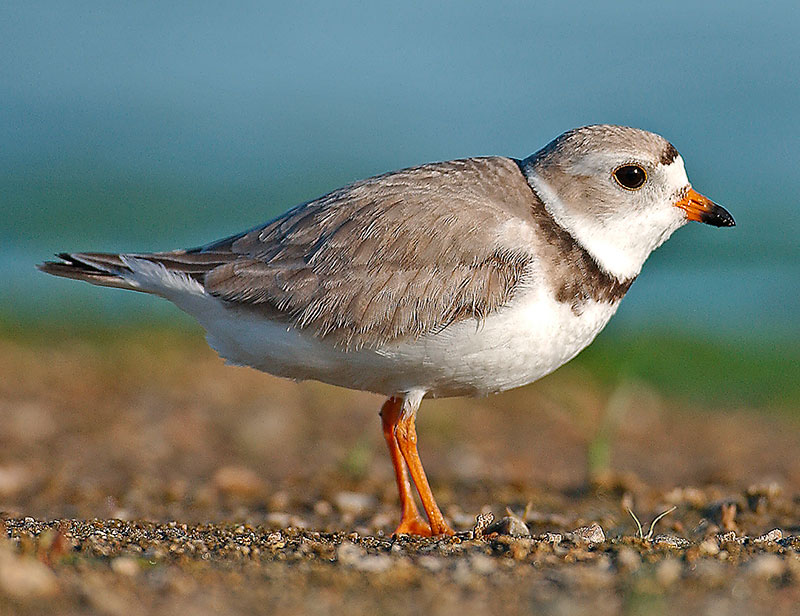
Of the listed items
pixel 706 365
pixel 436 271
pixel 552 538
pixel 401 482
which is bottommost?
pixel 706 365

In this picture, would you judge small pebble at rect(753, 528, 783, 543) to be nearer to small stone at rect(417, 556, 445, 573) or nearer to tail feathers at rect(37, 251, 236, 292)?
small stone at rect(417, 556, 445, 573)

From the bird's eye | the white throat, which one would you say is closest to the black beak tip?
the white throat

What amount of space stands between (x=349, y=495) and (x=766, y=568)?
2932mm

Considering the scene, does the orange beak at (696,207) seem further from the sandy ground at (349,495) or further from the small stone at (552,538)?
the small stone at (552,538)

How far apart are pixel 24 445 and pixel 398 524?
2.83 m

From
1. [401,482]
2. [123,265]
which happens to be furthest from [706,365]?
[123,265]

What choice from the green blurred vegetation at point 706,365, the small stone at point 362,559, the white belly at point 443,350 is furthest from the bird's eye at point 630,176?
the green blurred vegetation at point 706,365

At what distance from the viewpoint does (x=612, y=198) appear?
4871 millimetres

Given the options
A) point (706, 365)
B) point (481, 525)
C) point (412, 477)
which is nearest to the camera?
point (481, 525)

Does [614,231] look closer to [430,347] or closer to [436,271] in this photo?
[436,271]

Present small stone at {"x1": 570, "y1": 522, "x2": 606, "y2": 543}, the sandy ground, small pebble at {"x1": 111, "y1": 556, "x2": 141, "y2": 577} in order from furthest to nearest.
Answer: small stone at {"x1": 570, "y1": 522, "x2": 606, "y2": 543} < small pebble at {"x1": 111, "y1": 556, "x2": 141, "y2": 577} < the sandy ground

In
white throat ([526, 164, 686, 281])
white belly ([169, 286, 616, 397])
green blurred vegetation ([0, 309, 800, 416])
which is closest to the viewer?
white belly ([169, 286, 616, 397])

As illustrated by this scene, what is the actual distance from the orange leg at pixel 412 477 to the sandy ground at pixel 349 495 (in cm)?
20

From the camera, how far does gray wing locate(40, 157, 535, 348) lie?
14.7 feet
